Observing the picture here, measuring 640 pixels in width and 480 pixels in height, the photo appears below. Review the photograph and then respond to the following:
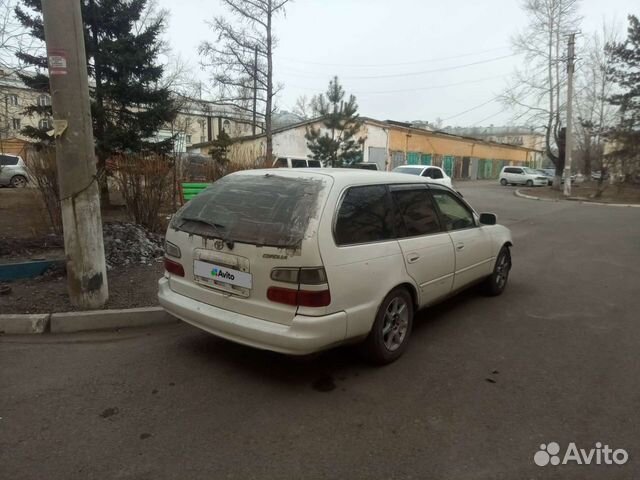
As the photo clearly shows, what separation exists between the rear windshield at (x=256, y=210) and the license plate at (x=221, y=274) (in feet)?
0.77

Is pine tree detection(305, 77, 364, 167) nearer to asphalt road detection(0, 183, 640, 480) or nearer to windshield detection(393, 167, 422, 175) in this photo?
windshield detection(393, 167, 422, 175)

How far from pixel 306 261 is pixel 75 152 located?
275 centimetres

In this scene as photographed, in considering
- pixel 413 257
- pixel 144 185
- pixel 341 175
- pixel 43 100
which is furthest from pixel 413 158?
pixel 341 175

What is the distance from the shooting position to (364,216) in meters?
3.44

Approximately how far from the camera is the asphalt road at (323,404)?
7.80 ft

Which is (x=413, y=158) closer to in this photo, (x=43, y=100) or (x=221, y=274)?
(x=43, y=100)

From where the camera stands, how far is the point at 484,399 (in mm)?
3066

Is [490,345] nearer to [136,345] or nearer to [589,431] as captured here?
[589,431]

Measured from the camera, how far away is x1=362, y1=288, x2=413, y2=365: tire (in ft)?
11.2

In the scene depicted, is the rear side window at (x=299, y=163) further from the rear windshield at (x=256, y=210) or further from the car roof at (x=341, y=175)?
the rear windshield at (x=256, y=210)

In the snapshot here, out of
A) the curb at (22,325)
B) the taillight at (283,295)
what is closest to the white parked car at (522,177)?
the taillight at (283,295)

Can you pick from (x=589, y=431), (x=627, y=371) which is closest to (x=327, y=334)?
(x=589, y=431)

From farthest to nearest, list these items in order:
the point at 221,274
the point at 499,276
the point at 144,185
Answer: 1. the point at 144,185
2. the point at 499,276
3. the point at 221,274

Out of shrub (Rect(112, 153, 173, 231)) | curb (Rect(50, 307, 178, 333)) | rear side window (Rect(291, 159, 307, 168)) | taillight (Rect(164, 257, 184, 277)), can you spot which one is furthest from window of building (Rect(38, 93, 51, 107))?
taillight (Rect(164, 257, 184, 277))
